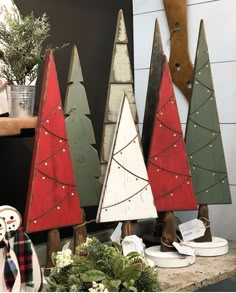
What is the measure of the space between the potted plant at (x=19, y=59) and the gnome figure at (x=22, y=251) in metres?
0.30

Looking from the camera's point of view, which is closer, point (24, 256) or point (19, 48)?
point (24, 256)

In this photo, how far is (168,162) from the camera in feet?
4.88

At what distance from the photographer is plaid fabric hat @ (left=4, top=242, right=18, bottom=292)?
3.66ft

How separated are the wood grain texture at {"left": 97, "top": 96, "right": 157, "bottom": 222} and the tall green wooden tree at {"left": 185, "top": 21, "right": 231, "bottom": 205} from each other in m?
0.24

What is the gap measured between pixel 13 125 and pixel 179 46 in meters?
0.90

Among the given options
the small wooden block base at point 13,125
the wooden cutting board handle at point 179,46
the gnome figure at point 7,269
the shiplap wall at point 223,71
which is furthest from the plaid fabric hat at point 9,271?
the wooden cutting board handle at point 179,46

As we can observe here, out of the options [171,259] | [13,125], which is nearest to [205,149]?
[171,259]

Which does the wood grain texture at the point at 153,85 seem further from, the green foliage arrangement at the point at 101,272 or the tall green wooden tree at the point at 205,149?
the green foliage arrangement at the point at 101,272

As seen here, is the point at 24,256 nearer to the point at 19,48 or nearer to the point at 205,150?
the point at 19,48

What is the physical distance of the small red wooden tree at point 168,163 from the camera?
1.48m

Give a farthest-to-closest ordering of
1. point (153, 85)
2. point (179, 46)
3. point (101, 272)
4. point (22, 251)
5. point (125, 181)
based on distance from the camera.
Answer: point (179, 46)
point (153, 85)
point (125, 181)
point (22, 251)
point (101, 272)

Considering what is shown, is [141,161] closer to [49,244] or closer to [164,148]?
[164,148]

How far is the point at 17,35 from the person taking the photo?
4.24ft

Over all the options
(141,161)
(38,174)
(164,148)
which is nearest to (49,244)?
(38,174)
